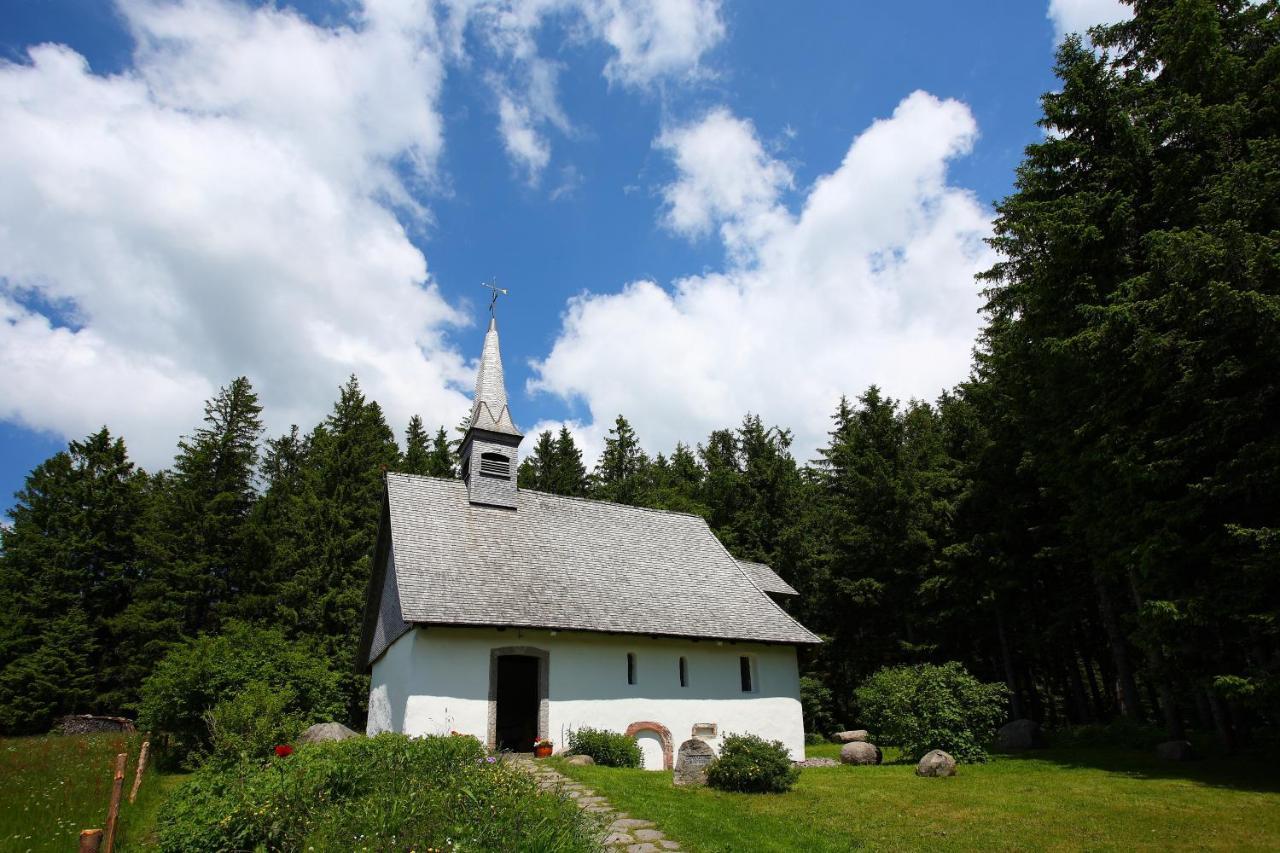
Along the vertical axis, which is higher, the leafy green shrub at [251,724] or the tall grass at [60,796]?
the leafy green shrub at [251,724]

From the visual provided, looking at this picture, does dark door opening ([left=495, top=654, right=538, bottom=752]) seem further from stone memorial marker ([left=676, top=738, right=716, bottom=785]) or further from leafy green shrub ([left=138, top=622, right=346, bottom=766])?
stone memorial marker ([left=676, top=738, right=716, bottom=785])

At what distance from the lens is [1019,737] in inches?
768

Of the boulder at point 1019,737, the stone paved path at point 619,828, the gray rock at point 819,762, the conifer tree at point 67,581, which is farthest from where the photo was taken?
the conifer tree at point 67,581

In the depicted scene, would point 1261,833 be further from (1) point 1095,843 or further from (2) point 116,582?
(2) point 116,582

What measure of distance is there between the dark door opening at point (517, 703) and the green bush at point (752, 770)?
869cm

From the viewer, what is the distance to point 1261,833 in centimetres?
912

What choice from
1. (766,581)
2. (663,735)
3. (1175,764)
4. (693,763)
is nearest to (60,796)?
(693,763)

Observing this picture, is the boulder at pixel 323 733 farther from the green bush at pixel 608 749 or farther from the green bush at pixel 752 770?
the green bush at pixel 752 770

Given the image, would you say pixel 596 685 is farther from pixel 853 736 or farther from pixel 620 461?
pixel 620 461

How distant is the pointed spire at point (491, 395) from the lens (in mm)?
22750

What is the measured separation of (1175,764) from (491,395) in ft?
67.6

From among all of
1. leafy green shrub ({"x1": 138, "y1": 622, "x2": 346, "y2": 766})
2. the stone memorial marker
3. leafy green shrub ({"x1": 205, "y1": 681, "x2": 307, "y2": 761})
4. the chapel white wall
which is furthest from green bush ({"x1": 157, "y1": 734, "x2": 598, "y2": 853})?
leafy green shrub ({"x1": 138, "y1": 622, "x2": 346, "y2": 766})

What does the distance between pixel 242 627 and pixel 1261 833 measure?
81.3 feet

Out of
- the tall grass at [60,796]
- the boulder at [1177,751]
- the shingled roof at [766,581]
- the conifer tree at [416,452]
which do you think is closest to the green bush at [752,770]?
the tall grass at [60,796]
